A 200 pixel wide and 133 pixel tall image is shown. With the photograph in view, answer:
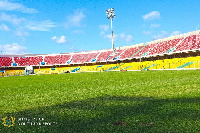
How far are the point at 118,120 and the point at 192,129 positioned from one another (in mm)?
1261

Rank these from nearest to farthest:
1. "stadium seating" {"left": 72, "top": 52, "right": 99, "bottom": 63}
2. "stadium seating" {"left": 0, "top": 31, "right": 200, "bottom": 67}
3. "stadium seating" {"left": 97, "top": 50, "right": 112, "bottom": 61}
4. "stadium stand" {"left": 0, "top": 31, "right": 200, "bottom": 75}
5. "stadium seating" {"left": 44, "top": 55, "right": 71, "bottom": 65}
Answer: "stadium stand" {"left": 0, "top": 31, "right": 200, "bottom": 75} < "stadium seating" {"left": 0, "top": 31, "right": 200, "bottom": 67} < "stadium seating" {"left": 97, "top": 50, "right": 112, "bottom": 61} < "stadium seating" {"left": 72, "top": 52, "right": 99, "bottom": 63} < "stadium seating" {"left": 44, "top": 55, "right": 71, "bottom": 65}

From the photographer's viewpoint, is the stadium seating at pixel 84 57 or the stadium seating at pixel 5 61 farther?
the stadium seating at pixel 84 57

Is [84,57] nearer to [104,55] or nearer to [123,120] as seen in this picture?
[104,55]

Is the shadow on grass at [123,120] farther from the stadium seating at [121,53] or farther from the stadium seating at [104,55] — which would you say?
the stadium seating at [104,55]

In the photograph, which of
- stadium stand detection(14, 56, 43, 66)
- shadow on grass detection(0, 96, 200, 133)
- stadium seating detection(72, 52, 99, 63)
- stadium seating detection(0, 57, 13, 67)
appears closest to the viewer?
shadow on grass detection(0, 96, 200, 133)

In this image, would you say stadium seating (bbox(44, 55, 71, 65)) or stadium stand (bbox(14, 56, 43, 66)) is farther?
stadium seating (bbox(44, 55, 71, 65))

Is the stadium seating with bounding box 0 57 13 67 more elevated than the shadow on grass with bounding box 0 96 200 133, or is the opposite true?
the stadium seating with bounding box 0 57 13 67

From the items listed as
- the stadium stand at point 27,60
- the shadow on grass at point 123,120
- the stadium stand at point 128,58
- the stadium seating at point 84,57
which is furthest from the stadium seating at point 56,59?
the shadow on grass at point 123,120

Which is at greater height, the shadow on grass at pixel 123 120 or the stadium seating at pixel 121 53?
the stadium seating at pixel 121 53

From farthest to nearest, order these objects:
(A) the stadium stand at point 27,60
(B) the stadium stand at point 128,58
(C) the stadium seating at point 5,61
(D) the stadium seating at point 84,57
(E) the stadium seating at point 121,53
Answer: (A) the stadium stand at point 27,60
(D) the stadium seating at point 84,57
(C) the stadium seating at point 5,61
(E) the stadium seating at point 121,53
(B) the stadium stand at point 128,58

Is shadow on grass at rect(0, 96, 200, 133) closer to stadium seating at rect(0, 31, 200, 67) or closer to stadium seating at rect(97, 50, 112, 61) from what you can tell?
stadium seating at rect(0, 31, 200, 67)

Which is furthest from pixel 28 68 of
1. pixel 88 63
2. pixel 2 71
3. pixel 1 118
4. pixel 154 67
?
pixel 1 118

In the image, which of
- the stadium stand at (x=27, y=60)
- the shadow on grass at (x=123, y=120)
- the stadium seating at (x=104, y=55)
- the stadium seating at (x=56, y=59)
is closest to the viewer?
the shadow on grass at (x=123, y=120)

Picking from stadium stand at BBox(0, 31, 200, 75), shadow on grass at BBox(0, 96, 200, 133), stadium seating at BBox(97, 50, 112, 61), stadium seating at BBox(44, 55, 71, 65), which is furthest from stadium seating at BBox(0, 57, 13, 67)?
shadow on grass at BBox(0, 96, 200, 133)
